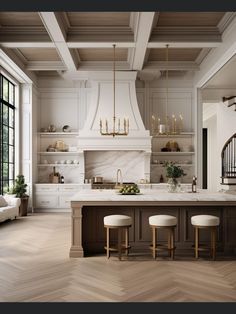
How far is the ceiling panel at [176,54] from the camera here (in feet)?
27.4

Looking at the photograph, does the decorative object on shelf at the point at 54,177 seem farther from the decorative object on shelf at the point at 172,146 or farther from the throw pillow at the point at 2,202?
the decorative object on shelf at the point at 172,146

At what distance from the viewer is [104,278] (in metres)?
4.36

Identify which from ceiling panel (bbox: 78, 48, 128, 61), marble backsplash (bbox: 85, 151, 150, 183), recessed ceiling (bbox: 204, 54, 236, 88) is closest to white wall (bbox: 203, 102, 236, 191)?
recessed ceiling (bbox: 204, 54, 236, 88)

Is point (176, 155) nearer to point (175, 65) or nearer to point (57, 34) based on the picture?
point (175, 65)

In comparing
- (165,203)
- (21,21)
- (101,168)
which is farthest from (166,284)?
(101,168)

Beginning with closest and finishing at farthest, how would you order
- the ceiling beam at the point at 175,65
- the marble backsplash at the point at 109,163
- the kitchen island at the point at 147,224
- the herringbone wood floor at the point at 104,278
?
the herringbone wood floor at the point at 104,278 → the kitchen island at the point at 147,224 → the ceiling beam at the point at 175,65 → the marble backsplash at the point at 109,163

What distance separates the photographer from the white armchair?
8.17 meters

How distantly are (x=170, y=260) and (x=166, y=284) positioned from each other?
44.6 inches

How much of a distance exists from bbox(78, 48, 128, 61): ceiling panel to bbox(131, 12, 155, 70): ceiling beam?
1.00 ft

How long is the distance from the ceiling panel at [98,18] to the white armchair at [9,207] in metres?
3.96

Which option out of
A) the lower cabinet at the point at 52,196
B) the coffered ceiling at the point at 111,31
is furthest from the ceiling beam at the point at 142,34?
the lower cabinet at the point at 52,196

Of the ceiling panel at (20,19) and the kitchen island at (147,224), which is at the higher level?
the ceiling panel at (20,19)

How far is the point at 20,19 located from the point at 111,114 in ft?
11.8

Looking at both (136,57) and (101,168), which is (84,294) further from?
(101,168)
